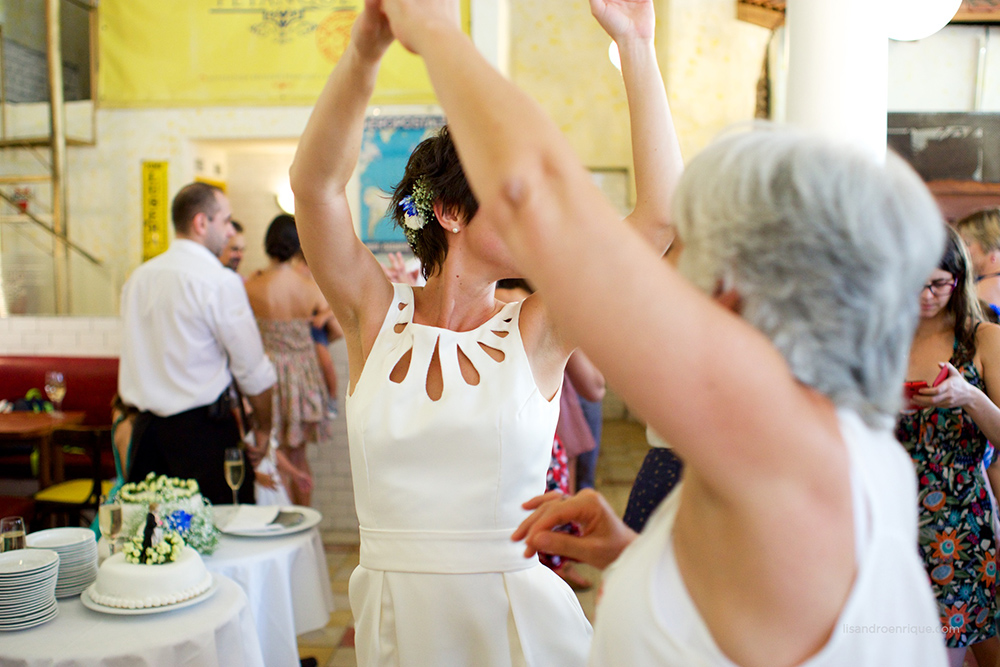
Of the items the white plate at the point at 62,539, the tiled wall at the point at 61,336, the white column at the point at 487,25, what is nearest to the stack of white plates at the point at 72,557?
the white plate at the point at 62,539

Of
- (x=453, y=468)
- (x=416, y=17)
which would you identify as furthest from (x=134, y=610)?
(x=416, y=17)

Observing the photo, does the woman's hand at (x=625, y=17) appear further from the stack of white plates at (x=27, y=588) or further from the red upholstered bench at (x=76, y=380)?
the red upholstered bench at (x=76, y=380)

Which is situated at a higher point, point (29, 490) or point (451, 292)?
point (451, 292)

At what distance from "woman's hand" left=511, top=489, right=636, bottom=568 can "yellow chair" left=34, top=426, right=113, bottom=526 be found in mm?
3481

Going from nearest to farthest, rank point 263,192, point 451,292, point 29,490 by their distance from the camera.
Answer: point 451,292 < point 29,490 < point 263,192

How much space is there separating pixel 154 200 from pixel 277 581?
12.2 feet

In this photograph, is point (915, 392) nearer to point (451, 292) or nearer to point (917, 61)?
point (451, 292)

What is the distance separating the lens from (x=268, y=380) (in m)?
3.60

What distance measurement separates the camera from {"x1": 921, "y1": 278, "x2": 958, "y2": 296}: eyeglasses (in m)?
2.38

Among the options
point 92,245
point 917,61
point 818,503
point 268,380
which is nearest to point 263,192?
point 92,245

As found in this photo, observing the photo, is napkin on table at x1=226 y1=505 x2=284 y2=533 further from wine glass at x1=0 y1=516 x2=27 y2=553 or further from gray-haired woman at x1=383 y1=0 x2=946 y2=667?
gray-haired woman at x1=383 y1=0 x2=946 y2=667

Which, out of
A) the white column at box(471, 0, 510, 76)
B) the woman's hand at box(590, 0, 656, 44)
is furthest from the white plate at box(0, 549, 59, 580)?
the white column at box(471, 0, 510, 76)

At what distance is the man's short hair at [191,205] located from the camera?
3518mm

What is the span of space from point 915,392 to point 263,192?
6.27 metres
